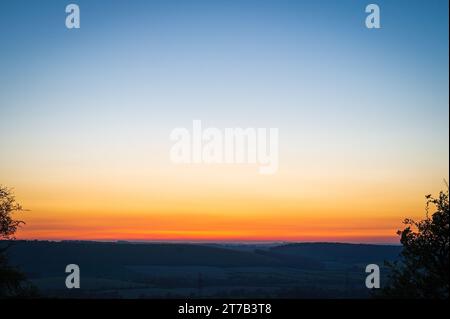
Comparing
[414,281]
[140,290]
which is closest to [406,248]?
[414,281]

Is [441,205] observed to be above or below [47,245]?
above
